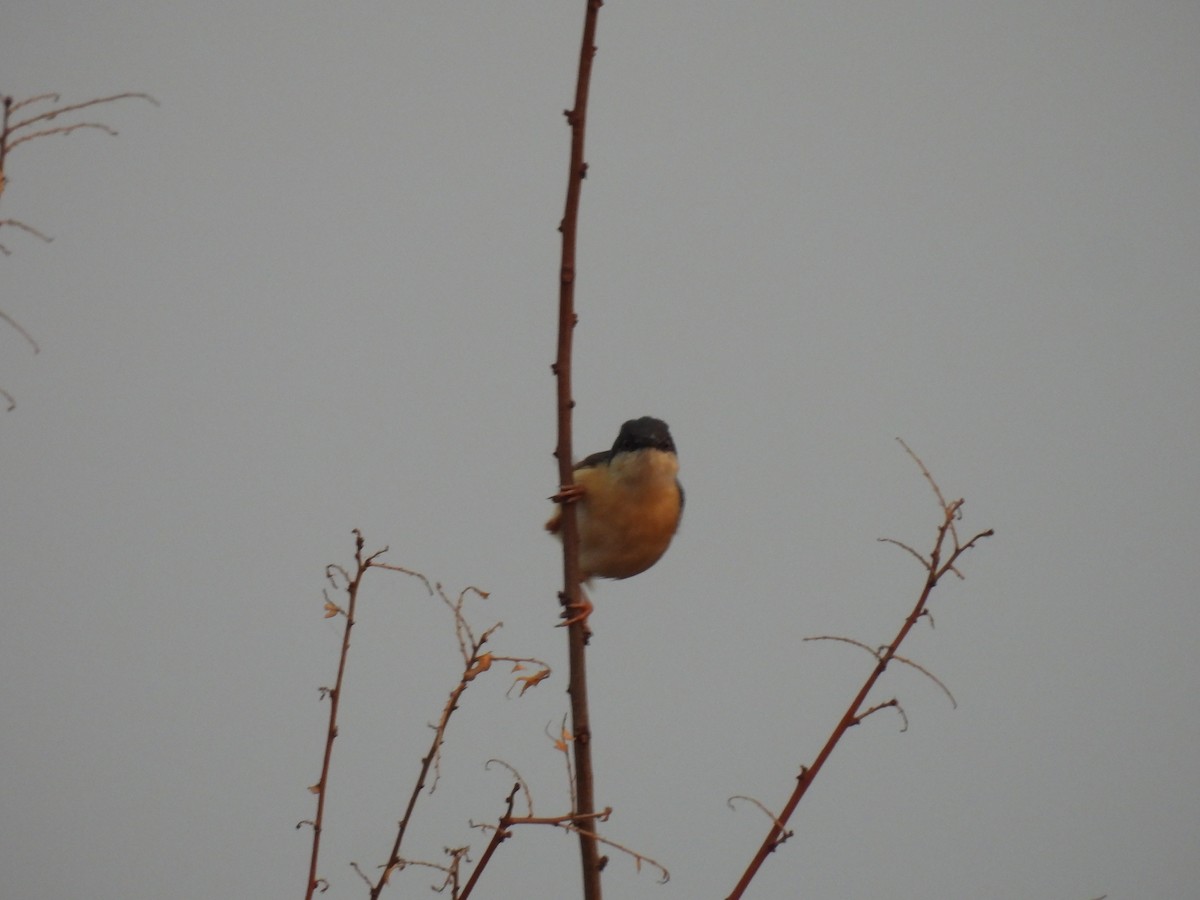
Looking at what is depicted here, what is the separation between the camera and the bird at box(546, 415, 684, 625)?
307 centimetres

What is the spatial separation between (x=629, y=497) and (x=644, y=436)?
0.17 meters

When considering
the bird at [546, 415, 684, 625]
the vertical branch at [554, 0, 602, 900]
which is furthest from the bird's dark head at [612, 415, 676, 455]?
the vertical branch at [554, 0, 602, 900]

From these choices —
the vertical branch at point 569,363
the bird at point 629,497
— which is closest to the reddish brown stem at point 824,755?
the vertical branch at point 569,363

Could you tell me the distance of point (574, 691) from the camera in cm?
148

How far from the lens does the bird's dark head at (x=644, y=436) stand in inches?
121

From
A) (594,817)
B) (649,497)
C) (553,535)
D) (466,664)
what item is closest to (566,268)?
(466,664)

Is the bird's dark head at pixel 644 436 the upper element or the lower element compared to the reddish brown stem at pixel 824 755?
upper

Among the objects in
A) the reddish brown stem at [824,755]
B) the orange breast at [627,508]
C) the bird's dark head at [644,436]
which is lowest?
the reddish brown stem at [824,755]

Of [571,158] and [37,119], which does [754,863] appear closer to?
[571,158]

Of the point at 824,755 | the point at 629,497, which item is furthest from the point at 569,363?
the point at 629,497

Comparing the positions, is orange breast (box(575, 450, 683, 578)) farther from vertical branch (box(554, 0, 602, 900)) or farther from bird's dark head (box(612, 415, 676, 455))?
vertical branch (box(554, 0, 602, 900))

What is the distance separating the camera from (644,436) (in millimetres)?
3076

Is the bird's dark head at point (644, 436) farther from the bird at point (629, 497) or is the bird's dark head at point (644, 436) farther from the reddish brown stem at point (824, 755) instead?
the reddish brown stem at point (824, 755)

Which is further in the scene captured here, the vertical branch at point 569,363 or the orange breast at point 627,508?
the orange breast at point 627,508
